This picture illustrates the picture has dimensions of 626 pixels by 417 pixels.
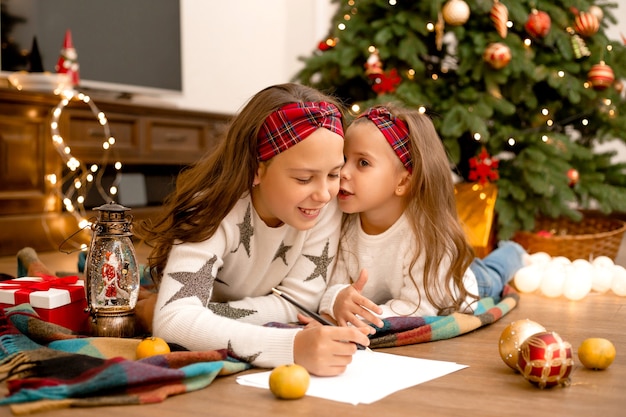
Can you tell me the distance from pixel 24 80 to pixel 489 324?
96.6 inches

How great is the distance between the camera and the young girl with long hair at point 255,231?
129 cm

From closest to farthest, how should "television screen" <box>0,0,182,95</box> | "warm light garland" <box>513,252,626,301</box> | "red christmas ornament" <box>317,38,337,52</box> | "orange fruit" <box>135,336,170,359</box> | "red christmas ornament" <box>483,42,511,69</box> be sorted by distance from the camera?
"orange fruit" <box>135,336,170,359</box> < "warm light garland" <box>513,252,626,301</box> < "red christmas ornament" <box>483,42,511,69</box> < "red christmas ornament" <box>317,38,337,52</box> < "television screen" <box>0,0,182,95</box>

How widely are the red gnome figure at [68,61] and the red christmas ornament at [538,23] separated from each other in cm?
208

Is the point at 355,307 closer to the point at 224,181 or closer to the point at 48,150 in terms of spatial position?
the point at 224,181

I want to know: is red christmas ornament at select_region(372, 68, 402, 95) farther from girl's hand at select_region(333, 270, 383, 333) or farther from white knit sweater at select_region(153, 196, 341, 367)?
girl's hand at select_region(333, 270, 383, 333)

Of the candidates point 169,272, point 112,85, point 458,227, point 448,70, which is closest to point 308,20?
point 112,85

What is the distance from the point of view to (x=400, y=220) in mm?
1700

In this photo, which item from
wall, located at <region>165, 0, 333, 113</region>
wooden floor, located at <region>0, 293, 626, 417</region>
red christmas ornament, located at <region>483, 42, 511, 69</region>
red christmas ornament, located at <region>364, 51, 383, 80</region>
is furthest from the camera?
wall, located at <region>165, 0, 333, 113</region>

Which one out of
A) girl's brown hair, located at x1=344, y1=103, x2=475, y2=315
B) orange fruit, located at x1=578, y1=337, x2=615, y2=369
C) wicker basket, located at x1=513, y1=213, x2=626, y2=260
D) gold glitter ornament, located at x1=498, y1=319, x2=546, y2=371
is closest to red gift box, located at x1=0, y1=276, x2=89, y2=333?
girl's brown hair, located at x1=344, y1=103, x2=475, y2=315

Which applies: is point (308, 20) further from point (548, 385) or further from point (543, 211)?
point (548, 385)

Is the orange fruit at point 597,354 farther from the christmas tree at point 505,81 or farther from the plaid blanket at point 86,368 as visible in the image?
the christmas tree at point 505,81

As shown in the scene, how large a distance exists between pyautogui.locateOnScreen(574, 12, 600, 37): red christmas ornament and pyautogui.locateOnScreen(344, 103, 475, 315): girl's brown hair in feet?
4.76

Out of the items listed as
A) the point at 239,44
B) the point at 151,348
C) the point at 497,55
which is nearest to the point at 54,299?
the point at 151,348

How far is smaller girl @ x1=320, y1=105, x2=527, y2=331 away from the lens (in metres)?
1.63
